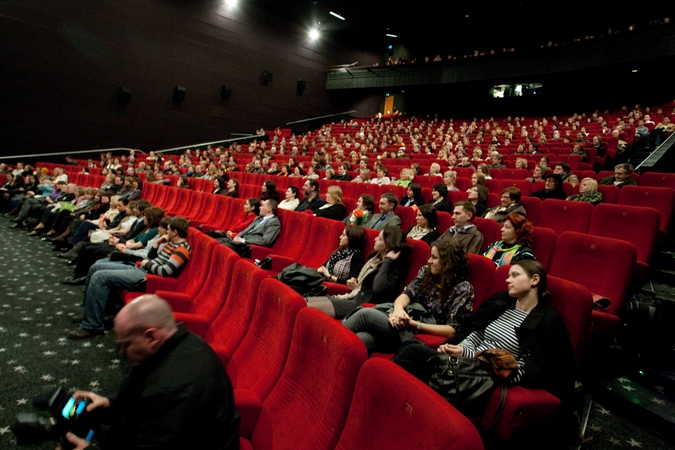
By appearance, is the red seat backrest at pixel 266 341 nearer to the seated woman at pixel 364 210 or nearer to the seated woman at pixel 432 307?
the seated woman at pixel 432 307

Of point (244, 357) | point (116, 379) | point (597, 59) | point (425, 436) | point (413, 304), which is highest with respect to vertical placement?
point (597, 59)

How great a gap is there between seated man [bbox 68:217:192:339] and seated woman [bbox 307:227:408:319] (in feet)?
2.90

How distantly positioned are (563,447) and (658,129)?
5.29m

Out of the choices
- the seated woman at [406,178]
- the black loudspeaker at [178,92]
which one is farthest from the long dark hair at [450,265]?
the black loudspeaker at [178,92]

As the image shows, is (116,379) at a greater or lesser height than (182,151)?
lesser

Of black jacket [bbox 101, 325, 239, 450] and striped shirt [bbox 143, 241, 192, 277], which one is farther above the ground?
black jacket [bbox 101, 325, 239, 450]

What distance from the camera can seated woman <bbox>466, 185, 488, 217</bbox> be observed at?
282 cm

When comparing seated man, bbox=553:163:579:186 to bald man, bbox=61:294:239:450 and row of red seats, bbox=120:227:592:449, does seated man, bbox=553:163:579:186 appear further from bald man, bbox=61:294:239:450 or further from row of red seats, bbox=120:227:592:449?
bald man, bbox=61:294:239:450

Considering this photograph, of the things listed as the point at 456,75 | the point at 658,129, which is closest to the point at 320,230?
the point at 658,129

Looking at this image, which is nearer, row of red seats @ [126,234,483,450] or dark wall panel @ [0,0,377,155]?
row of red seats @ [126,234,483,450]

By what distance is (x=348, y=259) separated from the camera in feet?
6.98

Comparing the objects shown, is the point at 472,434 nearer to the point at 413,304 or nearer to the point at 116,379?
the point at 413,304

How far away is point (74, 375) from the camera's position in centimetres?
156

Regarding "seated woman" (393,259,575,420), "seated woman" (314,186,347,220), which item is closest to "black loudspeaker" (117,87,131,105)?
"seated woman" (314,186,347,220)
